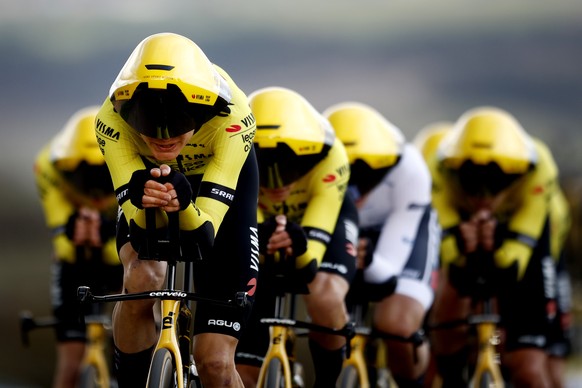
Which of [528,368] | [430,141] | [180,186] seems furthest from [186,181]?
[430,141]

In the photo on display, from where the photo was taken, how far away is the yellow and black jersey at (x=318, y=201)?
7207mm

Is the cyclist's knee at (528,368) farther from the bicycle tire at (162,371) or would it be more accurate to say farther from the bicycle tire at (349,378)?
the bicycle tire at (162,371)

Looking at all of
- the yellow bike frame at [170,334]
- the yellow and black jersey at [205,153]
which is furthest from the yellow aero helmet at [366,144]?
the yellow bike frame at [170,334]

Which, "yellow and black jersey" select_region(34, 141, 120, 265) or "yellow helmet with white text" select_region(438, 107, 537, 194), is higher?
"yellow helmet with white text" select_region(438, 107, 537, 194)

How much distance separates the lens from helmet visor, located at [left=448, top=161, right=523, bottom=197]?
9.32 meters

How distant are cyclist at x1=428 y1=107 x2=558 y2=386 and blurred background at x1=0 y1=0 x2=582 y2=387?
698 centimetres

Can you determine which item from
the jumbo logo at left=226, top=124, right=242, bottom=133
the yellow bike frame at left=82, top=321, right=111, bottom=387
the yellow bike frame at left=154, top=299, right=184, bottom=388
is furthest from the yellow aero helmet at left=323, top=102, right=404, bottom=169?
the yellow bike frame at left=154, top=299, right=184, bottom=388

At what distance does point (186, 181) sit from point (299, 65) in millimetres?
18313

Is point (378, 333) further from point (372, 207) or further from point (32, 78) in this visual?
point (32, 78)

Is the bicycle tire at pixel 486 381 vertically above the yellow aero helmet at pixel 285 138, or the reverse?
the yellow aero helmet at pixel 285 138

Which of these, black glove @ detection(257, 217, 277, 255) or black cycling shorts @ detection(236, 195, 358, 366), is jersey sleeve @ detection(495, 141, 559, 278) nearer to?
black cycling shorts @ detection(236, 195, 358, 366)

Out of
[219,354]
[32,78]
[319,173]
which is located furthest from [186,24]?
[219,354]

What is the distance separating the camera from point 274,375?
6.74 m

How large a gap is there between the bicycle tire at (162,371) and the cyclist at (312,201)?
158 cm
